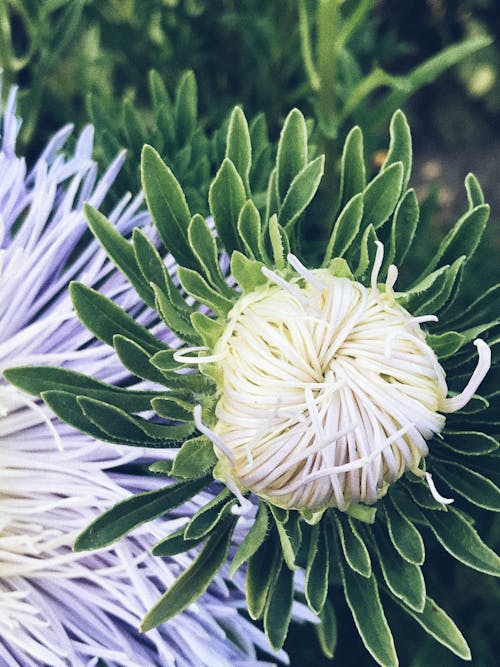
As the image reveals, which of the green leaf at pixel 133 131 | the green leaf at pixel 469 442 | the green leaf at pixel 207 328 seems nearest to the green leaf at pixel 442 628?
the green leaf at pixel 469 442

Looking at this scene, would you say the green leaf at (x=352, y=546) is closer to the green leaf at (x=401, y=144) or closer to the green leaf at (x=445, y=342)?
the green leaf at (x=445, y=342)

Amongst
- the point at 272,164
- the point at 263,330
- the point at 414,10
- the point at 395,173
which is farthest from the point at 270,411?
the point at 414,10

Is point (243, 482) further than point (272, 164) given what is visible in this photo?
No

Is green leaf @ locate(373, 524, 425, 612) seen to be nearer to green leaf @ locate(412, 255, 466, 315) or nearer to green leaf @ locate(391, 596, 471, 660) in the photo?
green leaf @ locate(391, 596, 471, 660)

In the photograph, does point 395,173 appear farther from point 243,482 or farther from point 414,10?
point 414,10

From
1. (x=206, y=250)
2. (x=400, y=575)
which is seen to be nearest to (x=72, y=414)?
(x=206, y=250)

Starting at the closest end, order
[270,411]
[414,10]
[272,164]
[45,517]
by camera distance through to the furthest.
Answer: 1. [270,411]
2. [45,517]
3. [272,164]
4. [414,10]
